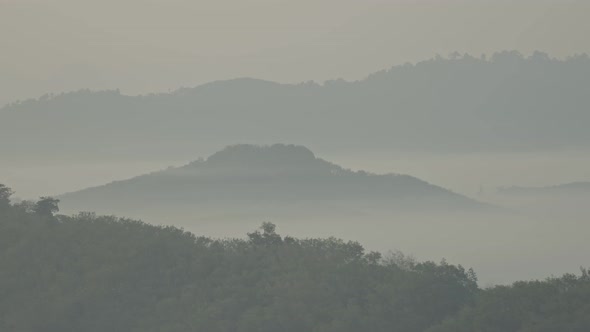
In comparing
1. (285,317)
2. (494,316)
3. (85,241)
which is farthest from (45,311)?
(494,316)

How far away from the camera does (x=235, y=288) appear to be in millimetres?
75250

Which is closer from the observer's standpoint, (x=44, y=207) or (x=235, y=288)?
(x=235, y=288)

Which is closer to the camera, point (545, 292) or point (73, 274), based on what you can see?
point (545, 292)

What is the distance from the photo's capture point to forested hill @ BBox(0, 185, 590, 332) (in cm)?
6359

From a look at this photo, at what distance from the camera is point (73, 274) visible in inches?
3223

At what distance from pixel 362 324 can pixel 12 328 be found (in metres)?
25.4

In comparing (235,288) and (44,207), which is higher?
(44,207)

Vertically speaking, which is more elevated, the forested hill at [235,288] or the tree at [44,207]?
the tree at [44,207]

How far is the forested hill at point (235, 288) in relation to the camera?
63.6m

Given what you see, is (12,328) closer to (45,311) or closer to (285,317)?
(45,311)

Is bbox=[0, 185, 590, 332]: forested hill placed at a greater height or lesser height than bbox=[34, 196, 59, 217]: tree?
lesser

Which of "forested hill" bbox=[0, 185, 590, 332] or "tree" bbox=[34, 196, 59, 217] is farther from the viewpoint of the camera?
"tree" bbox=[34, 196, 59, 217]

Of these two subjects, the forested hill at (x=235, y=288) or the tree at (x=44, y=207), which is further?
the tree at (x=44, y=207)

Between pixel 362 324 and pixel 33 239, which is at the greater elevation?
pixel 33 239
